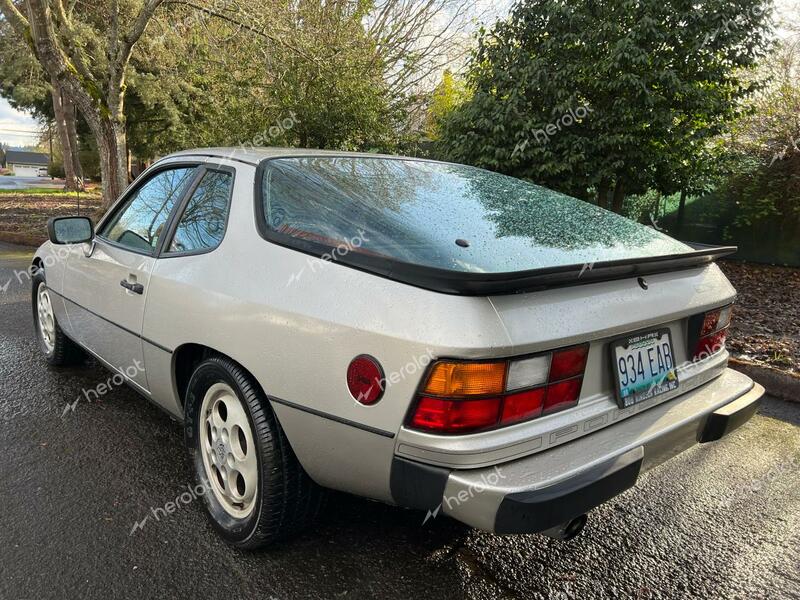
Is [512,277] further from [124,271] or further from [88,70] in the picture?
[88,70]

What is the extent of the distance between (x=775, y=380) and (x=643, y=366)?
2646 mm

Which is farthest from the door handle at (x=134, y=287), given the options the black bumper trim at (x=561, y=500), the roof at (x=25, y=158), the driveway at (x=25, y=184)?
the roof at (x=25, y=158)

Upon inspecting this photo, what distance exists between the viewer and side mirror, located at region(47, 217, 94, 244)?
3154 millimetres

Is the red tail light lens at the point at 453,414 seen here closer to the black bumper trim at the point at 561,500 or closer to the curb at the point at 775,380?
the black bumper trim at the point at 561,500

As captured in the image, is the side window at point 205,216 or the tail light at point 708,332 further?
the side window at point 205,216

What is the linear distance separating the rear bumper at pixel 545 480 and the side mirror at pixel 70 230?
2.42 meters

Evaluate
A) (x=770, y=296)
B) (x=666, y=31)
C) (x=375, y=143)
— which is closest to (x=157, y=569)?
(x=770, y=296)

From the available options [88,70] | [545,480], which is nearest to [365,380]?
[545,480]

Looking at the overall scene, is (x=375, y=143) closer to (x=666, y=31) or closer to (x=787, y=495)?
(x=666, y=31)

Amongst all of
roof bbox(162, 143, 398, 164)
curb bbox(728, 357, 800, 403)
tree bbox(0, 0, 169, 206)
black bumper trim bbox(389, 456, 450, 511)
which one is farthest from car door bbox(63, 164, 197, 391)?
tree bbox(0, 0, 169, 206)

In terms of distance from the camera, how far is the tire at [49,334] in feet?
12.8

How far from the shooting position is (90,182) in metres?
38.9

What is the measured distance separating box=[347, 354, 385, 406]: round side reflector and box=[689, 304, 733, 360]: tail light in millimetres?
1335

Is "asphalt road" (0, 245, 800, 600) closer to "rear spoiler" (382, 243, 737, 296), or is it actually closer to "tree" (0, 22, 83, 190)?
"rear spoiler" (382, 243, 737, 296)
